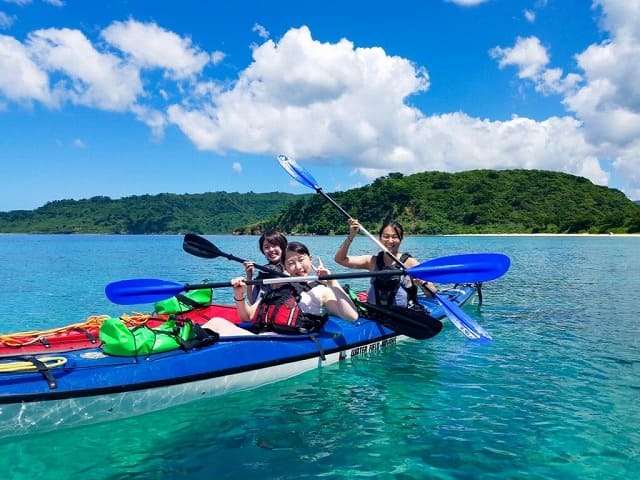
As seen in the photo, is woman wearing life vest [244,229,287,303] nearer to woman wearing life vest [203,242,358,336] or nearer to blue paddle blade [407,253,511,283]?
woman wearing life vest [203,242,358,336]

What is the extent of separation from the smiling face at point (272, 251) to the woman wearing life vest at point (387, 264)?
0.89 metres

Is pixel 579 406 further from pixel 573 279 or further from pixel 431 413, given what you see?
→ pixel 573 279

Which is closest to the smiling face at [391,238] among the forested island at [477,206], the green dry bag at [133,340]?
the green dry bag at [133,340]

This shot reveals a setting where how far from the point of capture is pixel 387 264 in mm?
7297

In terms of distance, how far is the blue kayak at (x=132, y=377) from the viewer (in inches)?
167

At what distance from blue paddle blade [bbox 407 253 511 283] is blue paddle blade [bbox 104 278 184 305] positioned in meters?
3.18

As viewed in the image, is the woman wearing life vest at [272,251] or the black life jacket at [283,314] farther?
the woman wearing life vest at [272,251]

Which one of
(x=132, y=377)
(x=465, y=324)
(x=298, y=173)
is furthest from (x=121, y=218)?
(x=132, y=377)

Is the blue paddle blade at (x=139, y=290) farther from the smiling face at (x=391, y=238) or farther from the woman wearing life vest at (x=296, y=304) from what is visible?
the smiling face at (x=391, y=238)

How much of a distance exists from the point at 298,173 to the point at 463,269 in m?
4.42

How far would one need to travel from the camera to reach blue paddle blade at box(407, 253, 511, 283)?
20.6 ft

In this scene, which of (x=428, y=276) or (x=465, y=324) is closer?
(x=428, y=276)

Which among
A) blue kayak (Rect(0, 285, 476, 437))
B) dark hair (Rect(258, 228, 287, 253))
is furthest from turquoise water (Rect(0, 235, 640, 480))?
dark hair (Rect(258, 228, 287, 253))

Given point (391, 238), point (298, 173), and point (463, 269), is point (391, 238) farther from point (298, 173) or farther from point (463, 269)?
point (298, 173)
